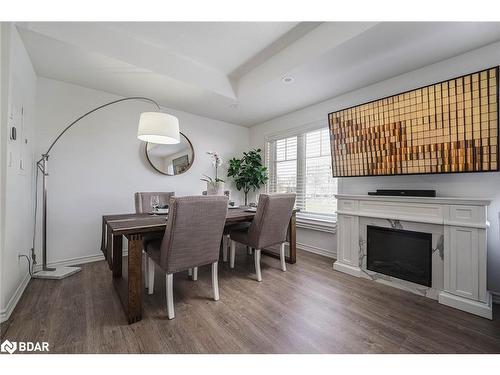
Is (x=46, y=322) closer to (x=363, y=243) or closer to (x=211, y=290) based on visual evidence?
(x=211, y=290)

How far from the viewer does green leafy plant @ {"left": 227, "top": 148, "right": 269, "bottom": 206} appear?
4.07 m

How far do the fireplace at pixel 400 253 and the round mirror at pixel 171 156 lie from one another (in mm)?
2898

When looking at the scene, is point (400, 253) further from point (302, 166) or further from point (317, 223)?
point (302, 166)

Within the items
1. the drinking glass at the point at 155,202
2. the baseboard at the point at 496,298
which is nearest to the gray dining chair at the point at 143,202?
the drinking glass at the point at 155,202

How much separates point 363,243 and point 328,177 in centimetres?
114

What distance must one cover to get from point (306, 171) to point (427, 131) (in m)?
1.75

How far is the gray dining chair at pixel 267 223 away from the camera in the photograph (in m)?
2.24

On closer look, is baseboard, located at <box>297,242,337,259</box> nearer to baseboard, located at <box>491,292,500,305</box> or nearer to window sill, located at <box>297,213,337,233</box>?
window sill, located at <box>297,213,337,233</box>

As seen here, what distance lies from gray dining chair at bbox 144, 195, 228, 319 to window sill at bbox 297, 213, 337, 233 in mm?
1915

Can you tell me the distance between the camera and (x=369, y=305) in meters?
1.85

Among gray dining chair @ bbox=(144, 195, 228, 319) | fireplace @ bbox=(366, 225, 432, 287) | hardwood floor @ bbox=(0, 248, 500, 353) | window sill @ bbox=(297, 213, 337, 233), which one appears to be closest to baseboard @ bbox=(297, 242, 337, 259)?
window sill @ bbox=(297, 213, 337, 233)

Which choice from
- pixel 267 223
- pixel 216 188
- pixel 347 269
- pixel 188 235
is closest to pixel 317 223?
pixel 347 269

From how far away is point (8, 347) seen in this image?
1312 millimetres

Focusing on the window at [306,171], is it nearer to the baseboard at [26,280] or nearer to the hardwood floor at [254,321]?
the hardwood floor at [254,321]
